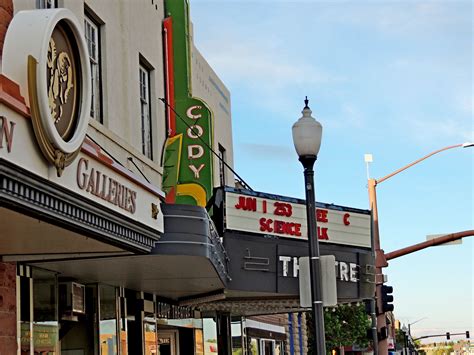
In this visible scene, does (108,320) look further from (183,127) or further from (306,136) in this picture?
(306,136)

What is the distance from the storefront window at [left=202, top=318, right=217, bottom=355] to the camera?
22.4 m

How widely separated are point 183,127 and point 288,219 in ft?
9.21

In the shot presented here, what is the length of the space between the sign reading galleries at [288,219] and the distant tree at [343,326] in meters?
36.2

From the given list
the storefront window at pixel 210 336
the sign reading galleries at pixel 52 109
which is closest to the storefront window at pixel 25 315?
the sign reading galleries at pixel 52 109

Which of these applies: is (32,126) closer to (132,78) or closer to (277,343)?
(132,78)

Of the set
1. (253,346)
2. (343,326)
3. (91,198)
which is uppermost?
(91,198)

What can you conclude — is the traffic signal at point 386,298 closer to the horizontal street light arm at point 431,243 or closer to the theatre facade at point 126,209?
the horizontal street light arm at point 431,243

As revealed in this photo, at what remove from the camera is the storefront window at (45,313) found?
12.7 m

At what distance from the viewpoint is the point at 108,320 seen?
15.8m

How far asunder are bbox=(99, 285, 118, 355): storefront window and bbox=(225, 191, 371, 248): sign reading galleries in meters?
2.61

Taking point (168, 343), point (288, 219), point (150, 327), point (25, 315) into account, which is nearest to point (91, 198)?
point (25, 315)

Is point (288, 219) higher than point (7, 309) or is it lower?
higher

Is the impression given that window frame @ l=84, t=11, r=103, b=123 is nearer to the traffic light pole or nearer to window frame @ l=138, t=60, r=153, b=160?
window frame @ l=138, t=60, r=153, b=160

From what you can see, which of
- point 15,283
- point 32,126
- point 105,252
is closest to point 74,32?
point 32,126
